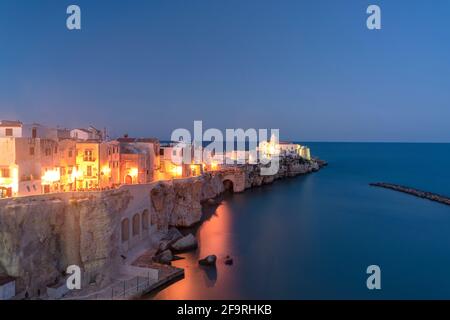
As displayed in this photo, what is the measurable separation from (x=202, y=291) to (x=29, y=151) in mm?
13610

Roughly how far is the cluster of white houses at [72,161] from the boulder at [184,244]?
674cm

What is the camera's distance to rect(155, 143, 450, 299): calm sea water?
21250 millimetres

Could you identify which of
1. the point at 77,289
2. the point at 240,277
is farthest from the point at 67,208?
the point at 240,277

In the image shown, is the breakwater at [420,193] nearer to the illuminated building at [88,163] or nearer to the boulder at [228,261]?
the boulder at [228,261]

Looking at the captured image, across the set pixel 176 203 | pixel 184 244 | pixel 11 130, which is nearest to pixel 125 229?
pixel 184 244

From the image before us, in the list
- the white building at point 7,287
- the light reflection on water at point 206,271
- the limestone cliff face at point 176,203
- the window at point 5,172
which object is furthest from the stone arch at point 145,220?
the white building at point 7,287

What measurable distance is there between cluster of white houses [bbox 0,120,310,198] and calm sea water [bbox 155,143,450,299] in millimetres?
8330

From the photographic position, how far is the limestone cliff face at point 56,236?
57.5 ft

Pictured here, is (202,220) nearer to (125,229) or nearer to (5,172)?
(125,229)

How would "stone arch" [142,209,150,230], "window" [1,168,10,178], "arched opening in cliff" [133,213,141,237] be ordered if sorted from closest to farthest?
"window" [1,168,10,178] → "arched opening in cliff" [133,213,141,237] → "stone arch" [142,209,150,230]

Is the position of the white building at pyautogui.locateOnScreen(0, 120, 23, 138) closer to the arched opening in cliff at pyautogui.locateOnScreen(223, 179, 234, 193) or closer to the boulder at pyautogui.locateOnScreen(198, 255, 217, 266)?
the boulder at pyautogui.locateOnScreen(198, 255, 217, 266)

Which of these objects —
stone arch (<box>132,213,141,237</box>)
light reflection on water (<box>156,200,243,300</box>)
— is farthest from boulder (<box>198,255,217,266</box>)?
stone arch (<box>132,213,141,237</box>)

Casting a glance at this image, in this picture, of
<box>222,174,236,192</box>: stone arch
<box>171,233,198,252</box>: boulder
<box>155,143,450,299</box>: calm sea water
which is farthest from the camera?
<box>222,174,236,192</box>: stone arch

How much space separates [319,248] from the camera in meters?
29.1
